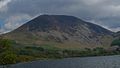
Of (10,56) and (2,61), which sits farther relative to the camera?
(2,61)

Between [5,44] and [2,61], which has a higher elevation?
[5,44]

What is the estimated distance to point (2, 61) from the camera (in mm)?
149750

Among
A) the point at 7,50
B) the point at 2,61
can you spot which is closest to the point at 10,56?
the point at 7,50

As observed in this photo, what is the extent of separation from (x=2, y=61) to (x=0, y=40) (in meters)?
Answer: 13.9

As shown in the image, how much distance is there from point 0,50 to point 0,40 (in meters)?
5.05

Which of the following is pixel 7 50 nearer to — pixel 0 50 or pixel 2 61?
pixel 0 50

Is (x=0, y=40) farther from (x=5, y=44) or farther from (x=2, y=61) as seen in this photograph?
(x=2, y=61)

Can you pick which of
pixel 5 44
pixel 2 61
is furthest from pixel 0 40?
pixel 2 61

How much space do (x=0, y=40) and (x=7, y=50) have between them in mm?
6160

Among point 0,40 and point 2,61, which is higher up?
point 0,40

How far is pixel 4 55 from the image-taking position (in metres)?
141

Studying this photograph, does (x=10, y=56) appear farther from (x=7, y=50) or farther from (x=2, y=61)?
(x=2, y=61)

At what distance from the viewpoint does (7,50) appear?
139750 millimetres

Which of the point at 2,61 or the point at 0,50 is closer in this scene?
the point at 0,50
